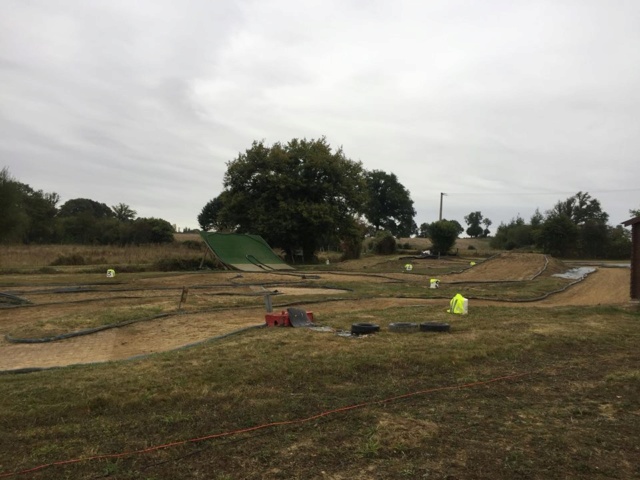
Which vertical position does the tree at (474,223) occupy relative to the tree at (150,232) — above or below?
above

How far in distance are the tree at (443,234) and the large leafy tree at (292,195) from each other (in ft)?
33.3

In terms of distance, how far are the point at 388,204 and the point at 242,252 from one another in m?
61.1

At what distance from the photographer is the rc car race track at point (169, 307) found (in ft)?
25.9

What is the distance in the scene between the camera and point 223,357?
6277mm

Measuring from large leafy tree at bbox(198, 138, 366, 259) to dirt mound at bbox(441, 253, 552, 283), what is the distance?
12.3 metres

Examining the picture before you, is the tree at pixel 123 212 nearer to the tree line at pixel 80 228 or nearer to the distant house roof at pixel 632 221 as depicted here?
the tree line at pixel 80 228

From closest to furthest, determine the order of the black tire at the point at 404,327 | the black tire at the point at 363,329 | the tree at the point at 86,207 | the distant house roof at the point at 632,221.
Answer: the black tire at the point at 363,329
the black tire at the point at 404,327
the distant house roof at the point at 632,221
the tree at the point at 86,207

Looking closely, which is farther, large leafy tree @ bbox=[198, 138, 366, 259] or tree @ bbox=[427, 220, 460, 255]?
tree @ bbox=[427, 220, 460, 255]

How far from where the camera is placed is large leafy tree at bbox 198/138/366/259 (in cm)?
3509

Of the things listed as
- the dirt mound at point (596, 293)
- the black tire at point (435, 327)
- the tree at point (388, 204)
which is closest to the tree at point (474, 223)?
the tree at point (388, 204)

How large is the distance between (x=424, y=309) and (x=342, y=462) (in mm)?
8420

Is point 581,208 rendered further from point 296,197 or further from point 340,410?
point 340,410

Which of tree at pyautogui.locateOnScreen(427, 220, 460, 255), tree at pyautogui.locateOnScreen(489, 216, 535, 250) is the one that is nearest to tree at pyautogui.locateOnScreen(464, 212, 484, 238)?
tree at pyautogui.locateOnScreen(489, 216, 535, 250)

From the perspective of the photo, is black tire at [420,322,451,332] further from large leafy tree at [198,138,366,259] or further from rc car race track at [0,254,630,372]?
large leafy tree at [198,138,366,259]
